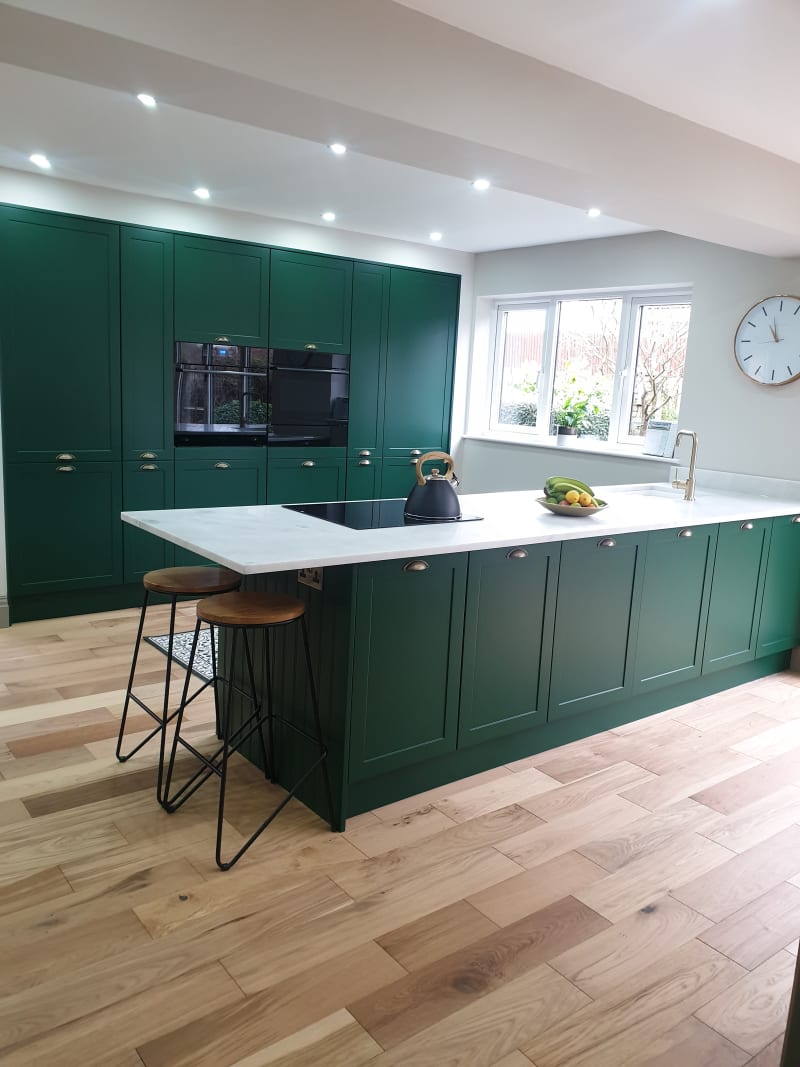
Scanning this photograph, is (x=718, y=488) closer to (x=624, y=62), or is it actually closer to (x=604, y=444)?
(x=604, y=444)

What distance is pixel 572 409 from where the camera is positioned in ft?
19.9

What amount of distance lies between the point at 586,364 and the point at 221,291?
8.55 feet

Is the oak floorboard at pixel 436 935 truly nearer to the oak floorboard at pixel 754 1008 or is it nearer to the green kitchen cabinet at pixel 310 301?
the oak floorboard at pixel 754 1008

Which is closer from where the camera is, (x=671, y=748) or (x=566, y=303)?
(x=671, y=748)

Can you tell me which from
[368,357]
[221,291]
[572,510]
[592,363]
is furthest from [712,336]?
[221,291]

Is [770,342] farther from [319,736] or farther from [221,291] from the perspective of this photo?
[319,736]

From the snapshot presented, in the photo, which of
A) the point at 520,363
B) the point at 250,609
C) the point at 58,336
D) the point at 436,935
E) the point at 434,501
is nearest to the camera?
the point at 436,935

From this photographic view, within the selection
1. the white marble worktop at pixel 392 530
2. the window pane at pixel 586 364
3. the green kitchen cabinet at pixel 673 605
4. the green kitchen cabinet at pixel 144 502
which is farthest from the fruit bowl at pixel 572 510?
the green kitchen cabinet at pixel 144 502

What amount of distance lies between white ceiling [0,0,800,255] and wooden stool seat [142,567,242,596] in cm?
149

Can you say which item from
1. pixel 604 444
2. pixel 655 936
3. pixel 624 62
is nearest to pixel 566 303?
pixel 604 444

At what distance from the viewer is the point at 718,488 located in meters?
4.82

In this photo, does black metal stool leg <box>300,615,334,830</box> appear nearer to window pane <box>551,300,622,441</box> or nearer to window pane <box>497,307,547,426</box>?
window pane <box>551,300,622,441</box>

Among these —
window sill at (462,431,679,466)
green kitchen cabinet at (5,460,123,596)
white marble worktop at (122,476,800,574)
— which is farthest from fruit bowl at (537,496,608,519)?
green kitchen cabinet at (5,460,123,596)

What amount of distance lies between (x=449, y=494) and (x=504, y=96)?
4.61 feet
